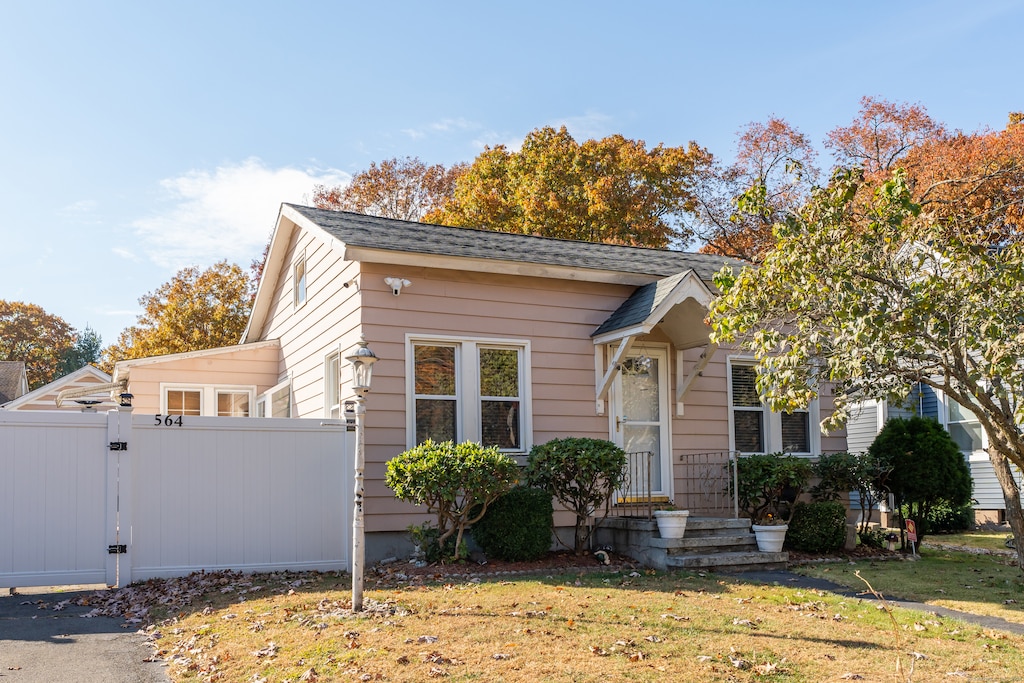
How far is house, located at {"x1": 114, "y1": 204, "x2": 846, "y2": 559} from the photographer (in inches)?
445

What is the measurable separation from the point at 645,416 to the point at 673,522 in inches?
96.6

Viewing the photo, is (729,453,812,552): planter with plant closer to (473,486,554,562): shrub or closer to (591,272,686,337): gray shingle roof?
(591,272,686,337): gray shingle roof

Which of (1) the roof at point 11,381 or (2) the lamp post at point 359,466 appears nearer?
(2) the lamp post at point 359,466

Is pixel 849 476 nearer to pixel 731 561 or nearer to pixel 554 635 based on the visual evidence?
pixel 731 561

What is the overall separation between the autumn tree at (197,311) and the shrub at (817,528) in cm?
2315

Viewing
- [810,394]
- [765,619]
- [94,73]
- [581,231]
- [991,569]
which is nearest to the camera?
[765,619]

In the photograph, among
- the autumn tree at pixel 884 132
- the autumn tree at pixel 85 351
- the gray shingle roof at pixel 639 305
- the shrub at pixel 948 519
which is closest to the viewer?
the gray shingle roof at pixel 639 305

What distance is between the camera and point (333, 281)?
12531 millimetres

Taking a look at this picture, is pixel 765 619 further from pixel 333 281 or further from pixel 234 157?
pixel 234 157

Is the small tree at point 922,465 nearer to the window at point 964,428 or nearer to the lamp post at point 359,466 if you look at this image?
the window at point 964,428

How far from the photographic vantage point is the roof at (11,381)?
109 feet

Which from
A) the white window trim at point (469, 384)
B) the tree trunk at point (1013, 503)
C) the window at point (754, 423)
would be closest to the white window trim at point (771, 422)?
the window at point (754, 423)

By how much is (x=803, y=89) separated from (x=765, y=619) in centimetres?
1428

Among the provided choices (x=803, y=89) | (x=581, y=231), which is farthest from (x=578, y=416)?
(x=581, y=231)
